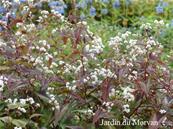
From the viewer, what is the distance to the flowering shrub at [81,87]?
2244mm

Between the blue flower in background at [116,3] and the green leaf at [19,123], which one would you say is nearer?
the green leaf at [19,123]

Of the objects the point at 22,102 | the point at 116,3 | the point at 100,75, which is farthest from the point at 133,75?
the point at 116,3

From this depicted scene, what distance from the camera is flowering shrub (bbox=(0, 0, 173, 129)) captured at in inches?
88.4


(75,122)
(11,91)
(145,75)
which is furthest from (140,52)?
(11,91)

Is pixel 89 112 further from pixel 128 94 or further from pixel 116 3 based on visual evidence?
pixel 116 3

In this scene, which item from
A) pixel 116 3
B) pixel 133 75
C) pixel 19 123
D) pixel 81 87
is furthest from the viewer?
pixel 116 3

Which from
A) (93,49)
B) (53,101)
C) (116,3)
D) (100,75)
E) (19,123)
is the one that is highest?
(116,3)

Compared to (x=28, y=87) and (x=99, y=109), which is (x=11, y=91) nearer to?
(x=28, y=87)

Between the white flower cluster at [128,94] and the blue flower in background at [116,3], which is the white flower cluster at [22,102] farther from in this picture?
the blue flower in background at [116,3]

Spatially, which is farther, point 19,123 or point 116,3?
point 116,3

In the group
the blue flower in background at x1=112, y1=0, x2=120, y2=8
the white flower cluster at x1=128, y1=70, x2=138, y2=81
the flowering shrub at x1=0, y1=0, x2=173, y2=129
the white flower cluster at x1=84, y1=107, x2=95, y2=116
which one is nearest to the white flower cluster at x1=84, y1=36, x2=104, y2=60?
the flowering shrub at x1=0, y1=0, x2=173, y2=129

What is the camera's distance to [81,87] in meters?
2.33

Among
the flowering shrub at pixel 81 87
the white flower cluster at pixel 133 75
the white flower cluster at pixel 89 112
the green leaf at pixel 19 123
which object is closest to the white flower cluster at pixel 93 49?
the flowering shrub at pixel 81 87

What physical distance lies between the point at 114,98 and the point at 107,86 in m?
0.08
